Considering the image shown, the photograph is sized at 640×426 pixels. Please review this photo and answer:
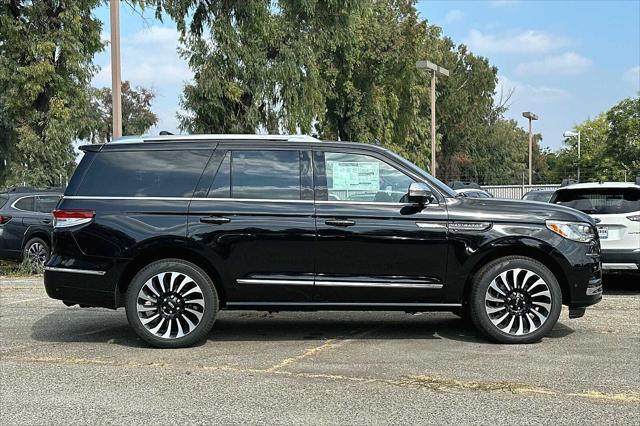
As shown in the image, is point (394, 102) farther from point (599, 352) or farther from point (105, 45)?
point (599, 352)

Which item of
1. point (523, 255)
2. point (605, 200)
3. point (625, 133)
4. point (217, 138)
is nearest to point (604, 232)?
point (605, 200)

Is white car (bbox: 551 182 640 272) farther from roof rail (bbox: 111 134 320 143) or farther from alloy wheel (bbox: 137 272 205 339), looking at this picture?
alloy wheel (bbox: 137 272 205 339)

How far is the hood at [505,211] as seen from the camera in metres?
6.34

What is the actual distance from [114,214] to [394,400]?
10.7ft

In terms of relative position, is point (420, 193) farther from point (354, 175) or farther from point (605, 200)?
point (605, 200)

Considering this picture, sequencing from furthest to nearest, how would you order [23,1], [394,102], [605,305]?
[394,102] → [23,1] → [605,305]

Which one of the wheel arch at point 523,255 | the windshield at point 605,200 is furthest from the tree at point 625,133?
the wheel arch at point 523,255

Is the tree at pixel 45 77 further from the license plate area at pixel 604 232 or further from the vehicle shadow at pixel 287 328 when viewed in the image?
the license plate area at pixel 604 232

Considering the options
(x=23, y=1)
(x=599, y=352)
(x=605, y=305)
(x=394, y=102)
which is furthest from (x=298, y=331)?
(x=394, y=102)

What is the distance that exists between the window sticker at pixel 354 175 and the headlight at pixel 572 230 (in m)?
1.74

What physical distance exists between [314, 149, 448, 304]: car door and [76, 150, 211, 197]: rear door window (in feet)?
4.19

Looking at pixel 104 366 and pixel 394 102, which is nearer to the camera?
pixel 104 366

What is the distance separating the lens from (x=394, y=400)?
4809 millimetres

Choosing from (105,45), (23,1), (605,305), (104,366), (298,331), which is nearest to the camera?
(104,366)
